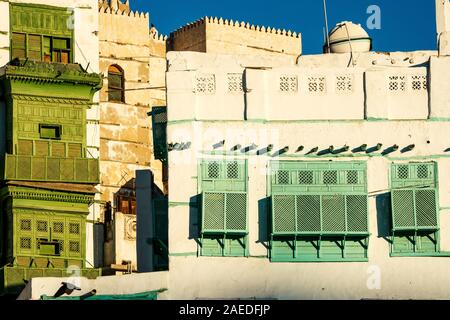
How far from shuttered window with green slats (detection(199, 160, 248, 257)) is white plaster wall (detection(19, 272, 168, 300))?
127 centimetres

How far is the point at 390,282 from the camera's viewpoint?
44.6 metres

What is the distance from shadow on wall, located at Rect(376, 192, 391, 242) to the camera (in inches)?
1772

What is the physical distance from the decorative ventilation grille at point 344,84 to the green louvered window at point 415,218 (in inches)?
102

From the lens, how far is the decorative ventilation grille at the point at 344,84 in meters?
45.9

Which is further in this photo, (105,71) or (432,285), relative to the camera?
(105,71)

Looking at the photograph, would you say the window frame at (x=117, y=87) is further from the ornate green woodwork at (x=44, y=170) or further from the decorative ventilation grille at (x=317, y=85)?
the decorative ventilation grille at (x=317, y=85)

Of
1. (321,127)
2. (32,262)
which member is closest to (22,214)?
(32,262)

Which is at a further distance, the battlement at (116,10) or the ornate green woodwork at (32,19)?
the battlement at (116,10)

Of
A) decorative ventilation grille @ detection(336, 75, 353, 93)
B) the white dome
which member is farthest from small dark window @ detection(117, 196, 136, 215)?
decorative ventilation grille @ detection(336, 75, 353, 93)

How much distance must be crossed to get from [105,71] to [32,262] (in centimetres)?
2464

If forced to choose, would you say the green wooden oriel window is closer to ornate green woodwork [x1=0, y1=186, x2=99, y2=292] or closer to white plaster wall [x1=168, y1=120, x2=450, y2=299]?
ornate green woodwork [x1=0, y1=186, x2=99, y2=292]

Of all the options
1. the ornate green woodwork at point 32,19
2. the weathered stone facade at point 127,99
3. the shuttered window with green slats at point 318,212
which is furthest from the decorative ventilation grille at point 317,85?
the weathered stone facade at point 127,99
